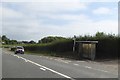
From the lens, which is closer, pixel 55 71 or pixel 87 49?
pixel 55 71

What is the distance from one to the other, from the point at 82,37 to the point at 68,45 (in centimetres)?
550

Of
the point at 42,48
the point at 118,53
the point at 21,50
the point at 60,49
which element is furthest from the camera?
the point at 42,48

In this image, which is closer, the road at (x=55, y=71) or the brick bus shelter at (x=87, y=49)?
the road at (x=55, y=71)

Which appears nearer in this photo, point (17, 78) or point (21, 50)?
point (17, 78)

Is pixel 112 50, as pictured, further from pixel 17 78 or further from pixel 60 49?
pixel 17 78

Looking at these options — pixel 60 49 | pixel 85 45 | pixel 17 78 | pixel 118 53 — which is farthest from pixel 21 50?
pixel 17 78

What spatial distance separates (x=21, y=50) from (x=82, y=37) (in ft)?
56.1

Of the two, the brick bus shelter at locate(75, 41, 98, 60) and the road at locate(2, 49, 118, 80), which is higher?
the brick bus shelter at locate(75, 41, 98, 60)

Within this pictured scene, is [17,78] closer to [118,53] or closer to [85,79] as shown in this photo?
[85,79]

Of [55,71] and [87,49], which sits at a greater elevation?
[87,49]

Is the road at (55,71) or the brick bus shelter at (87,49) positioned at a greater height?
the brick bus shelter at (87,49)

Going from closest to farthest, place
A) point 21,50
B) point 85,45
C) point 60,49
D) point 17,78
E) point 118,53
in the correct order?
point 17,78 → point 118,53 → point 85,45 → point 60,49 → point 21,50

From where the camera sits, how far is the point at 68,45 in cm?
5847

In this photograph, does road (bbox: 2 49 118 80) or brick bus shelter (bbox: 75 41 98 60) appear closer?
road (bbox: 2 49 118 80)
